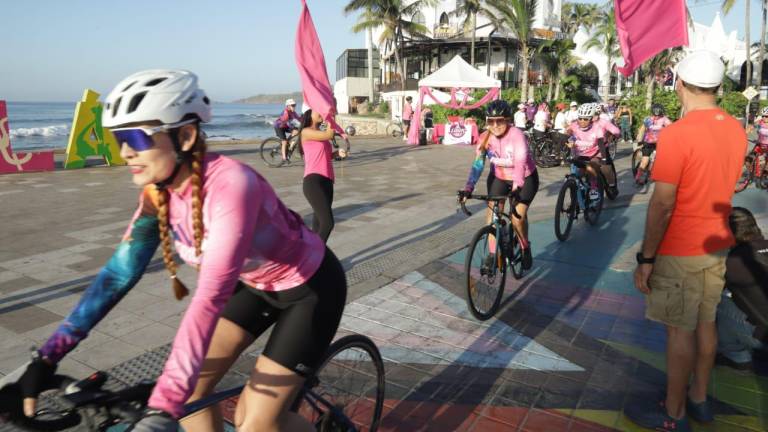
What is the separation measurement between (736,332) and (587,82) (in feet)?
158

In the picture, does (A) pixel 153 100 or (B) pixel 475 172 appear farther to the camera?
(B) pixel 475 172

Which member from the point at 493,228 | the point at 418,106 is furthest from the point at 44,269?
the point at 418,106

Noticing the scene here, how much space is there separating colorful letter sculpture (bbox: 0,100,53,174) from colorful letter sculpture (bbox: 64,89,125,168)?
473 mm

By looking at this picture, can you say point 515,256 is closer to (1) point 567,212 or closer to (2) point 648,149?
(1) point 567,212

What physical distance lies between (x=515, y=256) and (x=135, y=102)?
14.1ft

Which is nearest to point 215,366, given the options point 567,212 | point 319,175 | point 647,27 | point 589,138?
point 319,175

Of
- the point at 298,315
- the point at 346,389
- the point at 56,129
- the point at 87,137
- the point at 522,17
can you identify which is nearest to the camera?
the point at 298,315

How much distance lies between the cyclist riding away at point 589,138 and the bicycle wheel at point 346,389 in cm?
643

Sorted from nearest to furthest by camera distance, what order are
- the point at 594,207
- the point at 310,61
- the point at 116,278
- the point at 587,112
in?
the point at 116,278 < the point at 310,61 < the point at 594,207 < the point at 587,112

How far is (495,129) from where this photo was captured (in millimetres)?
5133

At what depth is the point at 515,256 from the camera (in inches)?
211

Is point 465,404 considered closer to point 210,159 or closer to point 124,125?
point 210,159

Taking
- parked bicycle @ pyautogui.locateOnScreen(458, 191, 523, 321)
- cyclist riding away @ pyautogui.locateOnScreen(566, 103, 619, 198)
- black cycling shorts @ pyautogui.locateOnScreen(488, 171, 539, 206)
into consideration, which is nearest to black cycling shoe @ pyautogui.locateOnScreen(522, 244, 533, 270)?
parked bicycle @ pyautogui.locateOnScreen(458, 191, 523, 321)

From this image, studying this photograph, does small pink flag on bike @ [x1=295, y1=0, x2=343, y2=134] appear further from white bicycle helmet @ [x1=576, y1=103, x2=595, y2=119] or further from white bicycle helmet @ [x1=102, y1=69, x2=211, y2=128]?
white bicycle helmet @ [x1=576, y1=103, x2=595, y2=119]
